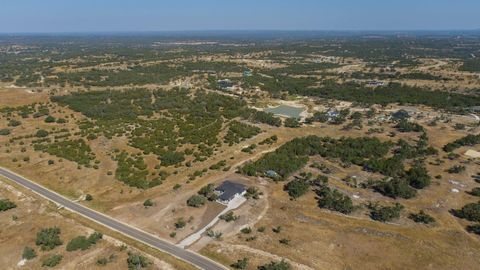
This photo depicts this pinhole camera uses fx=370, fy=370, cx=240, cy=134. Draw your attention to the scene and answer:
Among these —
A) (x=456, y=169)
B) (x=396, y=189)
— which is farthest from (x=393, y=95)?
(x=396, y=189)

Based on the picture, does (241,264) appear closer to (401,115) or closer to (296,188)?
(296,188)

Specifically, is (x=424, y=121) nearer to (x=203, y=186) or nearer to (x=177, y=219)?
(x=203, y=186)

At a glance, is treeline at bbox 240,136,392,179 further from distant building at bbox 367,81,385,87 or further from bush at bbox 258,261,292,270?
distant building at bbox 367,81,385,87

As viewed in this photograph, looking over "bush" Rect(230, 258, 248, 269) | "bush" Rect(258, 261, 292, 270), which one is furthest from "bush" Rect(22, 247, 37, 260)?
"bush" Rect(258, 261, 292, 270)

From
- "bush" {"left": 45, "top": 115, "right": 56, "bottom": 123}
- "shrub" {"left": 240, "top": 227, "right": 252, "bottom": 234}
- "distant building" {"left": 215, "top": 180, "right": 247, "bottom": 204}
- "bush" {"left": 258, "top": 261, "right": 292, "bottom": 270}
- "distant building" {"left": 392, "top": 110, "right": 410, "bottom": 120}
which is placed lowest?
"distant building" {"left": 392, "top": 110, "right": 410, "bottom": 120}

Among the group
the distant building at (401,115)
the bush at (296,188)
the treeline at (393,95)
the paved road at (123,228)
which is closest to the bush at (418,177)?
the bush at (296,188)

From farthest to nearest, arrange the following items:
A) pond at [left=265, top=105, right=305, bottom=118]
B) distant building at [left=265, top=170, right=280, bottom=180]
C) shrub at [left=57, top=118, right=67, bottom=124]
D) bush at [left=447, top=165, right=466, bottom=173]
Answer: pond at [left=265, top=105, right=305, bottom=118], shrub at [left=57, top=118, right=67, bottom=124], bush at [left=447, top=165, right=466, bottom=173], distant building at [left=265, top=170, right=280, bottom=180]
